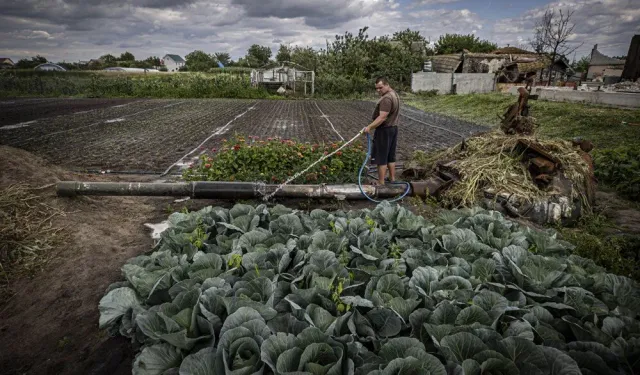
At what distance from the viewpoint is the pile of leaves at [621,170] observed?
639 cm

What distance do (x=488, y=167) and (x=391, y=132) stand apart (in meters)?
1.66

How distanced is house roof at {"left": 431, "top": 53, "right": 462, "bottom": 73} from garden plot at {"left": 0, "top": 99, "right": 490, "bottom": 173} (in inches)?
622

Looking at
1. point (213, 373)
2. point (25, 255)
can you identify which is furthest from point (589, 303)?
point (25, 255)

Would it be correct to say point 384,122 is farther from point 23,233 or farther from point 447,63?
point 447,63

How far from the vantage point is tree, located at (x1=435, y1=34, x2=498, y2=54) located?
148 feet

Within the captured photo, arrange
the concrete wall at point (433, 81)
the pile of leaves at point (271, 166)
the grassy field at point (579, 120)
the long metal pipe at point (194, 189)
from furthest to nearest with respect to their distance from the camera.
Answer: the concrete wall at point (433, 81), the grassy field at point (579, 120), the pile of leaves at point (271, 166), the long metal pipe at point (194, 189)

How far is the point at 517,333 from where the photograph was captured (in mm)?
1658

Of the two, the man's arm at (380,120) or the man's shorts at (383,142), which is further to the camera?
the man's shorts at (383,142)

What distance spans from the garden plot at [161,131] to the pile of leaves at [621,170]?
4.08 metres

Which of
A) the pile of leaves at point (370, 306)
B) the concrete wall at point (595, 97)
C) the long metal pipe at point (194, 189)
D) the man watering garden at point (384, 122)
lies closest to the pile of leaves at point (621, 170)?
the man watering garden at point (384, 122)

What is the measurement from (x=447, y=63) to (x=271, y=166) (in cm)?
3043

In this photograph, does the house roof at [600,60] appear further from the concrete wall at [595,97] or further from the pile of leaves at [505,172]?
the pile of leaves at [505,172]

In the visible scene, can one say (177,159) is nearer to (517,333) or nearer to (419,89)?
(517,333)

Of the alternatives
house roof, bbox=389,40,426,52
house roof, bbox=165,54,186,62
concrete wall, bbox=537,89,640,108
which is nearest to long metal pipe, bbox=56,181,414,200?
concrete wall, bbox=537,89,640,108
